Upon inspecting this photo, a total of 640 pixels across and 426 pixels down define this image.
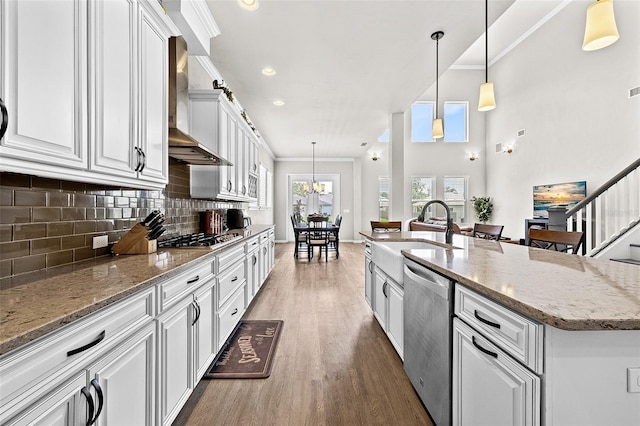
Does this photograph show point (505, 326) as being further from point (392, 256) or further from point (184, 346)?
point (184, 346)

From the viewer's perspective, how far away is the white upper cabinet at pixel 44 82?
3.05 ft

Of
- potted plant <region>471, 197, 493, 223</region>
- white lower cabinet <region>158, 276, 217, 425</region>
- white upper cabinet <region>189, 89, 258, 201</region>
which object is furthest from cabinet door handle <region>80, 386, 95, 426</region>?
potted plant <region>471, 197, 493, 223</region>

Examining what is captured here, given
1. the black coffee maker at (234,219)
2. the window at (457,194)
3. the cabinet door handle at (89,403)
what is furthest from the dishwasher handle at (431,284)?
the window at (457,194)

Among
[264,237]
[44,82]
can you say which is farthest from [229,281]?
[264,237]

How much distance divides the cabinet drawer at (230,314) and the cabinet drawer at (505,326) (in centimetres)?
166

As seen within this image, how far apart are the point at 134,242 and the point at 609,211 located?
685cm

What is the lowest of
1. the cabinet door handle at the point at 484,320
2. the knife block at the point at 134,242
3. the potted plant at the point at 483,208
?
the cabinet door handle at the point at 484,320

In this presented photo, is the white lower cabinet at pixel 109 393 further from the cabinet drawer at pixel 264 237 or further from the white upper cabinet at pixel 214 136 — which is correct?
the cabinet drawer at pixel 264 237

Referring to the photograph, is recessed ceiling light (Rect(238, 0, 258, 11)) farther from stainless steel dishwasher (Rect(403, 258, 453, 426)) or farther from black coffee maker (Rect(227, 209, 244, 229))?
black coffee maker (Rect(227, 209, 244, 229))

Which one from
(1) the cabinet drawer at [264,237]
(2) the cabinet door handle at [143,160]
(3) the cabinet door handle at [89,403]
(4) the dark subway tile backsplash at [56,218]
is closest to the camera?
(3) the cabinet door handle at [89,403]

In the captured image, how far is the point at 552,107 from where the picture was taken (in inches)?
274

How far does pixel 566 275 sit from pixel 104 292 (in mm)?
1742

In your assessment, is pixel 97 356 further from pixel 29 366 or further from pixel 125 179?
pixel 125 179

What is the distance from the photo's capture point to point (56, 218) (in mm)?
1457
